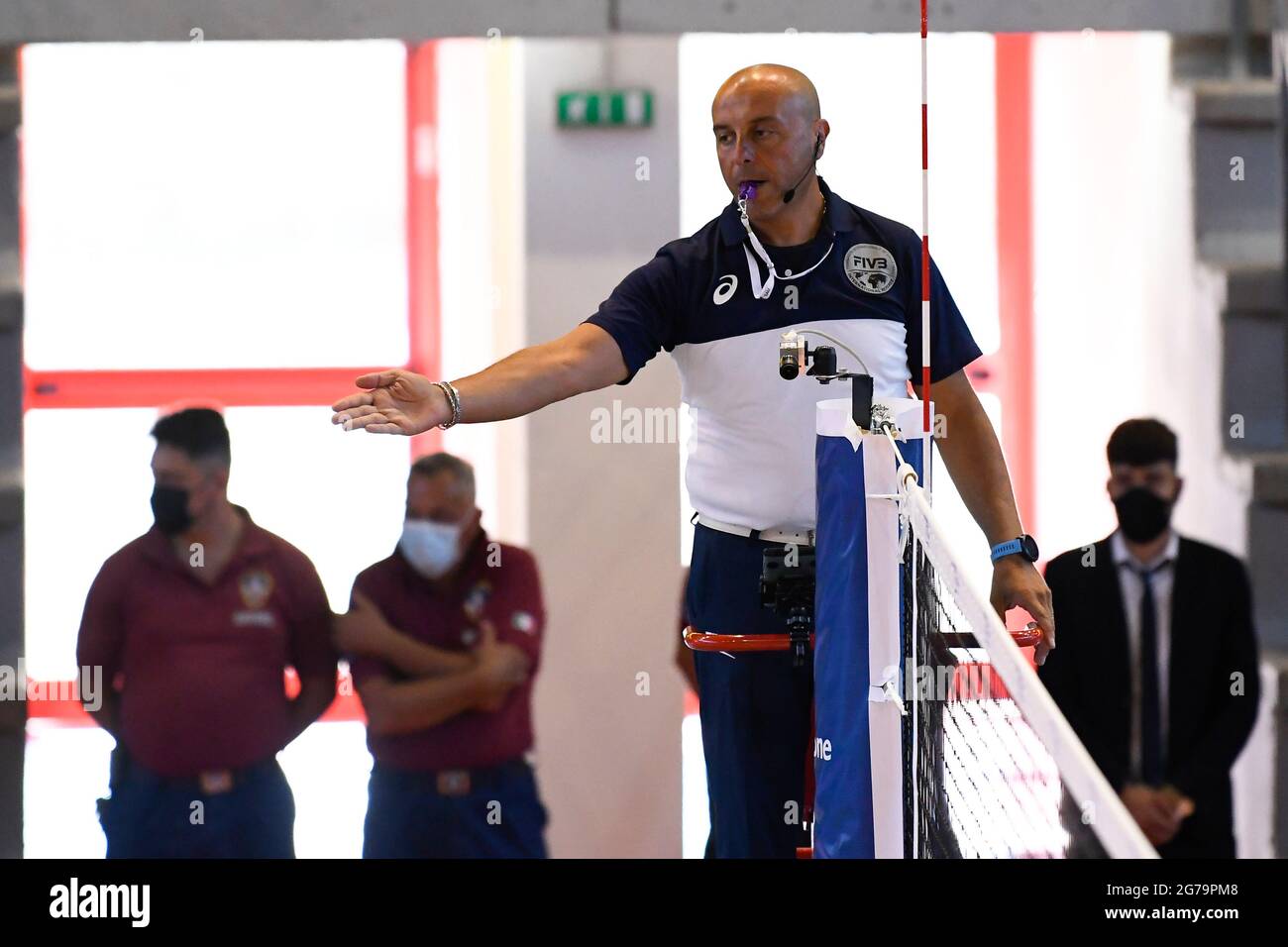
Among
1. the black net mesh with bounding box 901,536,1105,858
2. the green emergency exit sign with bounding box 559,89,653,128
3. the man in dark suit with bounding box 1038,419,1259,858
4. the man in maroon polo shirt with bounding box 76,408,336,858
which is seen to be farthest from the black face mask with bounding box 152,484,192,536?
the man in dark suit with bounding box 1038,419,1259,858

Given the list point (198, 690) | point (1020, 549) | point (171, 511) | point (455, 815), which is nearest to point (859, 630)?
point (1020, 549)

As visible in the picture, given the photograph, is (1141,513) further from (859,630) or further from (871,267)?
(859,630)

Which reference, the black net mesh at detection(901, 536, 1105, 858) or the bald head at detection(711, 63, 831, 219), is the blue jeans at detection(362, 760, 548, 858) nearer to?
the black net mesh at detection(901, 536, 1105, 858)

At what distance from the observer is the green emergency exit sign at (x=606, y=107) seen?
3420 mm

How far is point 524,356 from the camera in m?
2.19

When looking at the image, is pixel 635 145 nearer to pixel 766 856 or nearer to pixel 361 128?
pixel 361 128

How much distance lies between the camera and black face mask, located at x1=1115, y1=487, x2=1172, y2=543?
343cm

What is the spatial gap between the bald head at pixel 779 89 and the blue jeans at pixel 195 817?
1.66 meters

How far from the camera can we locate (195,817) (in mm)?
3201

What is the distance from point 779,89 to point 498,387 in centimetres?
59

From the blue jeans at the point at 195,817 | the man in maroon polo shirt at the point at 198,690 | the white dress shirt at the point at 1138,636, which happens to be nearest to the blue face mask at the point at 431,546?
the man in maroon polo shirt at the point at 198,690

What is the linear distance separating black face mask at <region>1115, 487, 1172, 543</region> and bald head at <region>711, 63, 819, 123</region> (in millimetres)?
1432

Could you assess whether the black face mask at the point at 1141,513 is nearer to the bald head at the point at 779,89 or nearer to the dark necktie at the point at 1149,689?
the dark necktie at the point at 1149,689

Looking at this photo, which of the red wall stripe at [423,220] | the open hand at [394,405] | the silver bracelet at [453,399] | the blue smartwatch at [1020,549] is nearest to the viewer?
the open hand at [394,405]
